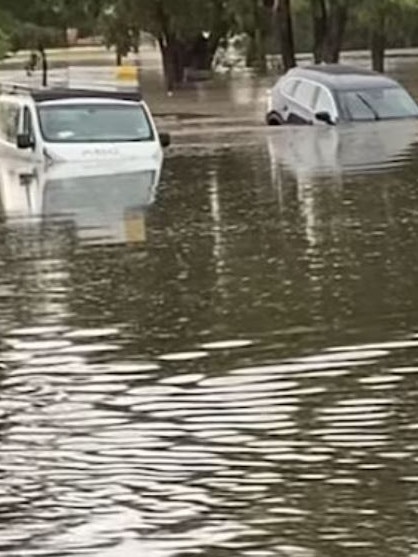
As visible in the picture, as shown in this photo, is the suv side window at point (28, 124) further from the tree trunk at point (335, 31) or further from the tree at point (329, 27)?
the tree trunk at point (335, 31)

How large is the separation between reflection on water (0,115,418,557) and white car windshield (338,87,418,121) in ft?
45.5

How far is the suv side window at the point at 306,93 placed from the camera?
3500cm

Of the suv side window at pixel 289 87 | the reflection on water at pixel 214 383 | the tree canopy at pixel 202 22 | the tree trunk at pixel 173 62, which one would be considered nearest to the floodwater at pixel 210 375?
the reflection on water at pixel 214 383

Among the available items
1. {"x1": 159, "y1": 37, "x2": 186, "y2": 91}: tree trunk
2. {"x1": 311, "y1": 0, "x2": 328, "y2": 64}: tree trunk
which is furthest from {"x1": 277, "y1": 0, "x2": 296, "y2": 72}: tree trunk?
{"x1": 159, "y1": 37, "x2": 186, "y2": 91}: tree trunk

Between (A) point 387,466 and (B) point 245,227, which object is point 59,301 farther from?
(A) point 387,466

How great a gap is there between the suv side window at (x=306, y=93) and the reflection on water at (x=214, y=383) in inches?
587

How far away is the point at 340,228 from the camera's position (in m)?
17.9

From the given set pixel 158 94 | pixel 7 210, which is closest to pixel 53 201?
pixel 7 210

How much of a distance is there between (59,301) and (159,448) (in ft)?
17.1

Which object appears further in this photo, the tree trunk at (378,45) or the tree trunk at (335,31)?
the tree trunk at (378,45)

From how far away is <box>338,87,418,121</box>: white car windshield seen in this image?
34.0m

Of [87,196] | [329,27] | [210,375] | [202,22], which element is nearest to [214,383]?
[210,375]

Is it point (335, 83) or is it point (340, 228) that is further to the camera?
point (335, 83)

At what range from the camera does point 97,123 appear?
25609mm
